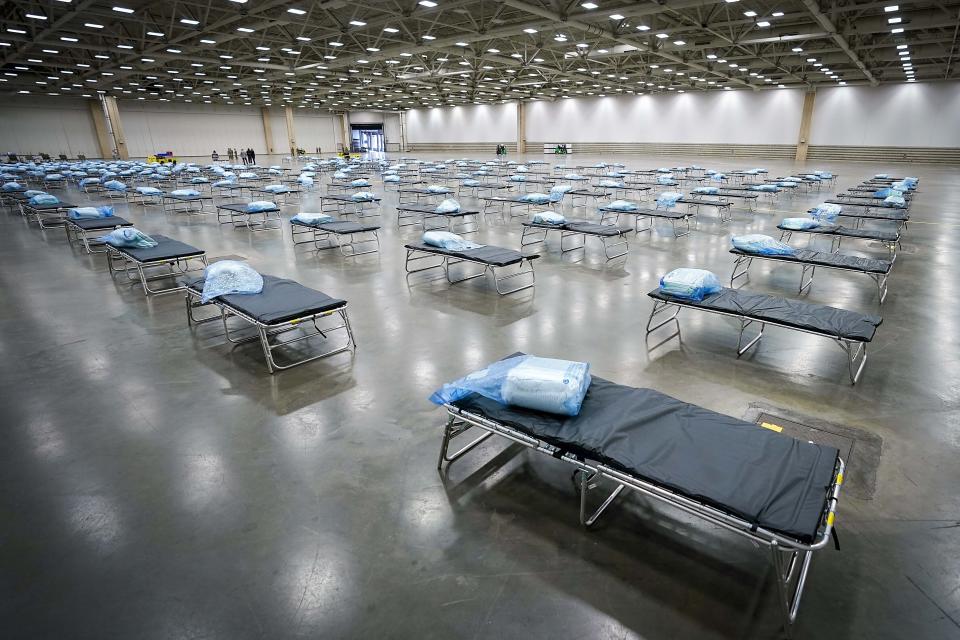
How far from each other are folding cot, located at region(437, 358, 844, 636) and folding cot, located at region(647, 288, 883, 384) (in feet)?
6.42

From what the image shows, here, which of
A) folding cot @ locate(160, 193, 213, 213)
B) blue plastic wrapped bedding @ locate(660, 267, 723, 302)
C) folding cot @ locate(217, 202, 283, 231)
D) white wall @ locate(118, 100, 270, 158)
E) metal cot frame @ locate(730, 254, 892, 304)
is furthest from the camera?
white wall @ locate(118, 100, 270, 158)

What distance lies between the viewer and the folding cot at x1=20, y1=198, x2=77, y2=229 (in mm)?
11234

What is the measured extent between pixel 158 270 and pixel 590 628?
8255 mm

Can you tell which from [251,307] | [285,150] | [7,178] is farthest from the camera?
[285,150]

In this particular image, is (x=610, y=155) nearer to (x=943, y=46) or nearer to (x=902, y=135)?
(x=902, y=135)

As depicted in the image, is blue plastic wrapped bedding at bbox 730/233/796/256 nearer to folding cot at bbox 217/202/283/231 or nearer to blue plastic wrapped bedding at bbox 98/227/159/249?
blue plastic wrapped bedding at bbox 98/227/159/249

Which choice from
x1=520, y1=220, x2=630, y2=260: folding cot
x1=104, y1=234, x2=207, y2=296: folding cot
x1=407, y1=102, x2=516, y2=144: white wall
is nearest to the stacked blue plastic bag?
x1=520, y1=220, x2=630, y2=260: folding cot

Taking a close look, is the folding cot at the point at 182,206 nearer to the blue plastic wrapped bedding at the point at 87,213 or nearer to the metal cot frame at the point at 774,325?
the blue plastic wrapped bedding at the point at 87,213

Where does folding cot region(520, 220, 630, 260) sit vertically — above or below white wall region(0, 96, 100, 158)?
below

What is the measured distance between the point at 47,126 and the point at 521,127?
33780mm

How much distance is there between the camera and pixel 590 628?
1.98 metres

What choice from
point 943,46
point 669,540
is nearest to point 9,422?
point 669,540

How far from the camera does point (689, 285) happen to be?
182 inches

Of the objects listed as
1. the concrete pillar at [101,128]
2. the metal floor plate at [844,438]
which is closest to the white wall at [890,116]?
the metal floor plate at [844,438]
